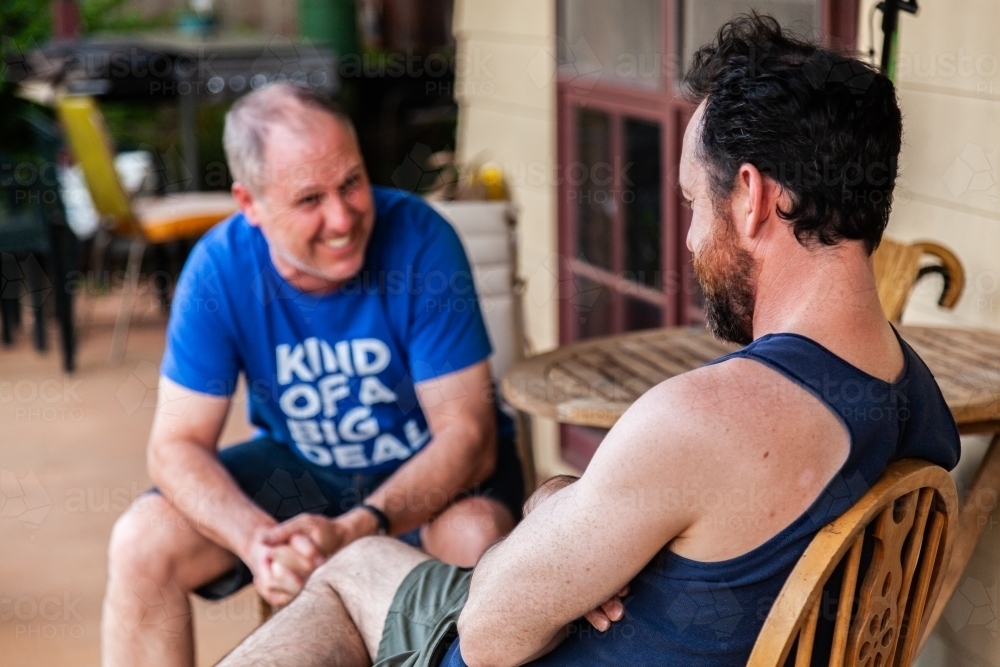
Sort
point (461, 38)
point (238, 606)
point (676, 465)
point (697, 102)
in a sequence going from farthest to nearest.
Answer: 1. point (461, 38)
2. point (238, 606)
3. point (697, 102)
4. point (676, 465)

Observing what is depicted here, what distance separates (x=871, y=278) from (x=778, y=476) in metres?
0.24

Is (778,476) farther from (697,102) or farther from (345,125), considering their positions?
(345,125)

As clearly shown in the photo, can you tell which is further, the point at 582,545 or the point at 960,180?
the point at 960,180

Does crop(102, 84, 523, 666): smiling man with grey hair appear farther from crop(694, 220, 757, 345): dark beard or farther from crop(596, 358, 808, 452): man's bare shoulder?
crop(596, 358, 808, 452): man's bare shoulder

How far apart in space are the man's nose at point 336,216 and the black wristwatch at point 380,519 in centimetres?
51

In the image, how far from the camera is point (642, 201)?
362 cm

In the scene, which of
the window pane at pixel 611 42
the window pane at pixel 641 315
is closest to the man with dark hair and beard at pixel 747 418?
A: the window pane at pixel 611 42

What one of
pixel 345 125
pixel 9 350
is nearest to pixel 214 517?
pixel 345 125

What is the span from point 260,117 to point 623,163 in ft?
5.62

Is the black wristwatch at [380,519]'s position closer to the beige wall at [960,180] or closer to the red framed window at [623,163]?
the beige wall at [960,180]

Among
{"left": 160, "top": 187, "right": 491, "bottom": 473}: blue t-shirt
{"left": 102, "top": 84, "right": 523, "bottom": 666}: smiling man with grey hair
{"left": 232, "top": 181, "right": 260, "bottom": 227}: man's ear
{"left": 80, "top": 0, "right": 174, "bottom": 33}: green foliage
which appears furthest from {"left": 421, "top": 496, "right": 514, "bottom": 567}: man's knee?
{"left": 80, "top": 0, "right": 174, "bottom": 33}: green foliage

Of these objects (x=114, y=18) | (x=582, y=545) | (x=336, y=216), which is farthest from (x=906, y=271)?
(x=114, y=18)

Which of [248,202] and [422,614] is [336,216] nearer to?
[248,202]

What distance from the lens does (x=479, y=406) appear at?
2.17 meters
